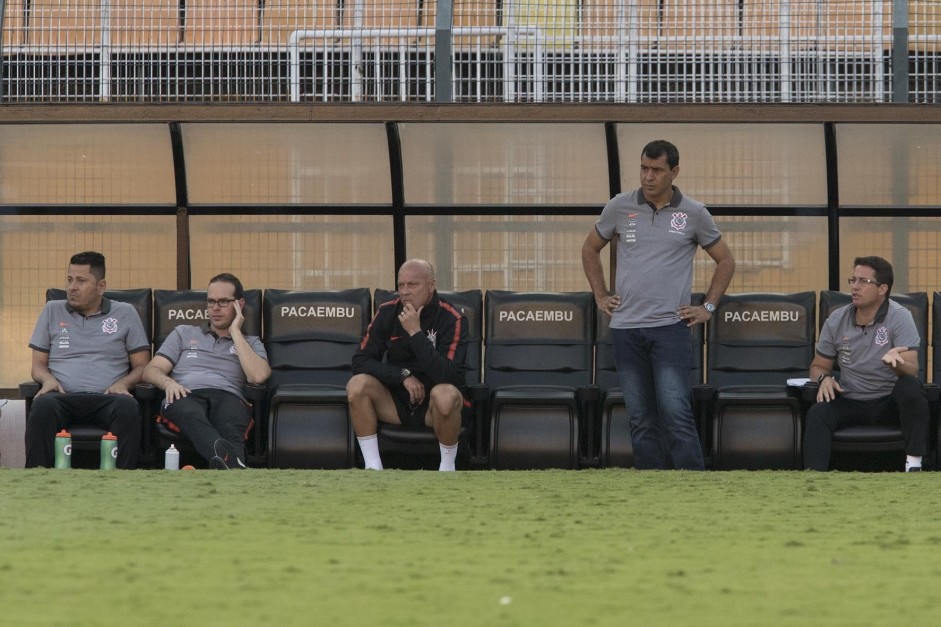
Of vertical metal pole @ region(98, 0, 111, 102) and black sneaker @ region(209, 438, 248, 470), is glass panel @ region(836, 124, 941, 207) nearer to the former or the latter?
black sneaker @ region(209, 438, 248, 470)

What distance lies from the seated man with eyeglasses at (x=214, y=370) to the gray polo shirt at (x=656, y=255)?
80.6 inches

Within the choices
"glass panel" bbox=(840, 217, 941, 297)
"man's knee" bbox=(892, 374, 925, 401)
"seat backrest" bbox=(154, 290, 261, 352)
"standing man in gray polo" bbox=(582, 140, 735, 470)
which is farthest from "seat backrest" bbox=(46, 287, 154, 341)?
"glass panel" bbox=(840, 217, 941, 297)

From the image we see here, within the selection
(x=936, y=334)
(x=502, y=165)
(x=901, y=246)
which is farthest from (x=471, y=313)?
(x=901, y=246)

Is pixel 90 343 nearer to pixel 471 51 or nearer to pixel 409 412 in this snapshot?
pixel 409 412

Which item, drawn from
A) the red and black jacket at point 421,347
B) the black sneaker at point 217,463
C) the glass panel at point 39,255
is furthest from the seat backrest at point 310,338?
the glass panel at point 39,255

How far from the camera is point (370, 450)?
7.43 metres

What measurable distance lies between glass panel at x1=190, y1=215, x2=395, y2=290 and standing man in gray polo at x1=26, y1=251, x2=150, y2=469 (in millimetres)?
1373

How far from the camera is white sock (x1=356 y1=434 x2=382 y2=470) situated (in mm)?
7430

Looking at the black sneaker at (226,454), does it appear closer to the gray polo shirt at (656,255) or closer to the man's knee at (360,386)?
the man's knee at (360,386)

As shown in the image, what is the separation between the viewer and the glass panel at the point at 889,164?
9141 millimetres

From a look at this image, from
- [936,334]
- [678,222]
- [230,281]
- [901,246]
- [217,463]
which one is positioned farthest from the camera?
[901,246]

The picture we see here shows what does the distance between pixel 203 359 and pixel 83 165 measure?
2312 millimetres

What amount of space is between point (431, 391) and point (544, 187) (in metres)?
2.39

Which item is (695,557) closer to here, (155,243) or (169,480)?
(169,480)
